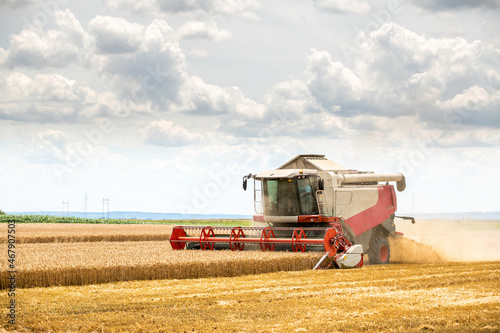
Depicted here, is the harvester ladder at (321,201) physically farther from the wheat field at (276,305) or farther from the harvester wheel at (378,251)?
the wheat field at (276,305)

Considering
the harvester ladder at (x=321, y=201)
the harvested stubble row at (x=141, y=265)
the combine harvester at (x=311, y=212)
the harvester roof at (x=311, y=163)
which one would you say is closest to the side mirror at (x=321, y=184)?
the combine harvester at (x=311, y=212)

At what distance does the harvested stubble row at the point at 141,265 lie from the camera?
12.2m

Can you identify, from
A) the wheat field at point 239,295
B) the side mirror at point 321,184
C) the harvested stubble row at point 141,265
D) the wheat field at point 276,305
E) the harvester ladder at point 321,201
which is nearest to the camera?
the wheat field at point 276,305

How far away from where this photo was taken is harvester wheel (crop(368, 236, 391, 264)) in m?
18.5

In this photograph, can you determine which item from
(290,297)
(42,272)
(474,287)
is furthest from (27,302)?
(474,287)

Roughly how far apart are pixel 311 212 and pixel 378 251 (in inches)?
105

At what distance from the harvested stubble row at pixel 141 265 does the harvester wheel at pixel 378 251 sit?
11.8 feet

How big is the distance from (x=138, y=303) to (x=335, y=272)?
5945 mm

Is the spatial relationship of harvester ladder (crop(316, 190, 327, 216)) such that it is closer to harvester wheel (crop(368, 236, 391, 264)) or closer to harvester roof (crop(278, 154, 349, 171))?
harvester roof (crop(278, 154, 349, 171))

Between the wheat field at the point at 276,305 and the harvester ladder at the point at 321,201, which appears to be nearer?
the wheat field at the point at 276,305

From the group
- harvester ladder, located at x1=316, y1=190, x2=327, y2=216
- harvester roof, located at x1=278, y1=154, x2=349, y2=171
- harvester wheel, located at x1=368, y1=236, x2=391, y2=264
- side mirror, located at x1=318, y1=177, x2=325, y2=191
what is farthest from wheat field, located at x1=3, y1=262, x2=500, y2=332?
harvester roof, located at x1=278, y1=154, x2=349, y2=171

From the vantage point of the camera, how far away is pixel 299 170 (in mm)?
17672

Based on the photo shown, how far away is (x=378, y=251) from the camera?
18.4m

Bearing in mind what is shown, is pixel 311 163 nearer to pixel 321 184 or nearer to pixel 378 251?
pixel 321 184
